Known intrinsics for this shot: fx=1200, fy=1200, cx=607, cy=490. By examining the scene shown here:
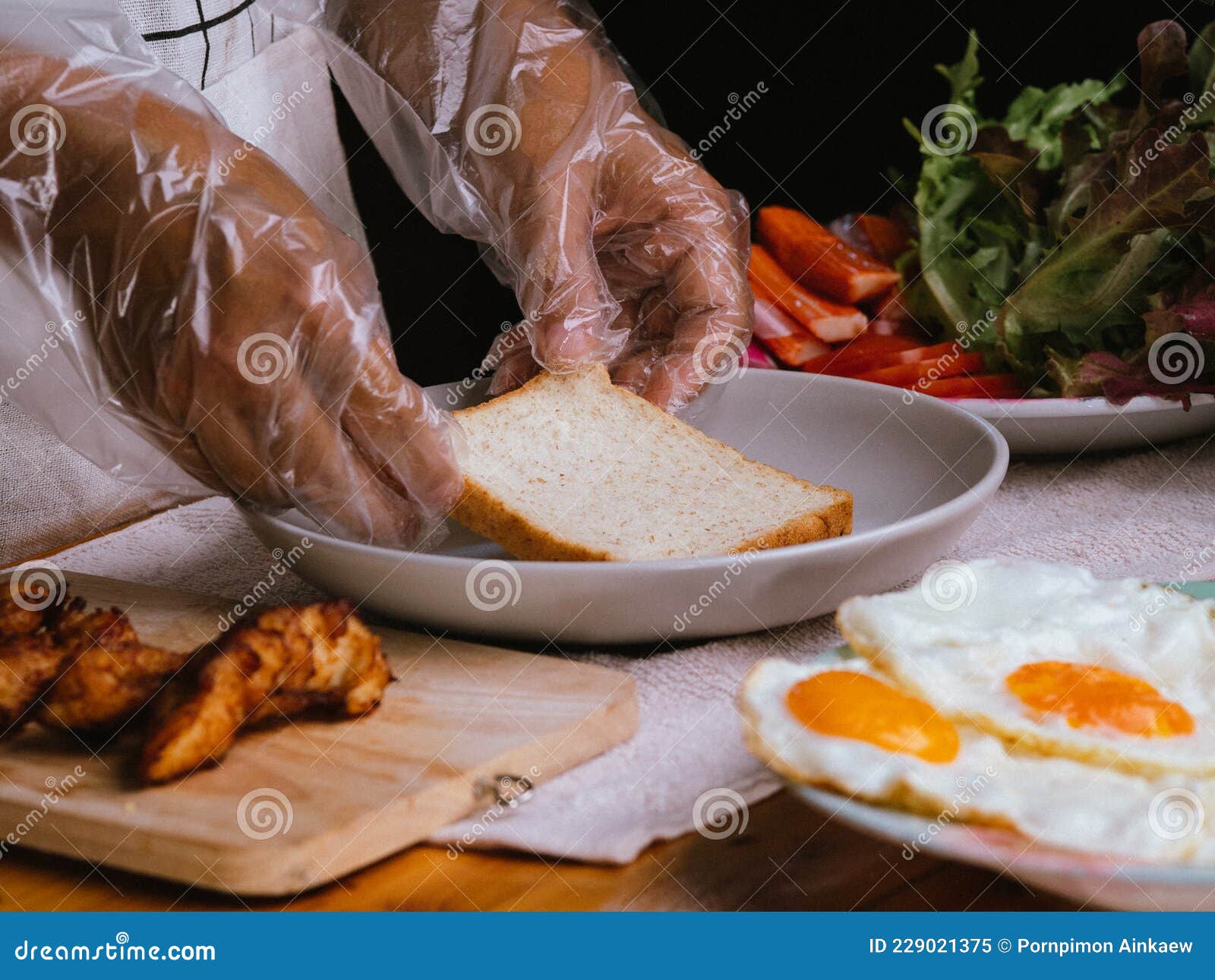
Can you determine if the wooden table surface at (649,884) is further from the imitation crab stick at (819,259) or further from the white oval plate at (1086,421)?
the imitation crab stick at (819,259)

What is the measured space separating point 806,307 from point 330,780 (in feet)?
4.98

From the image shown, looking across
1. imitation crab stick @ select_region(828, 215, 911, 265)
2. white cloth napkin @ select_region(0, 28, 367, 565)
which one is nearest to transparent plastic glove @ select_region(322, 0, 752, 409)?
white cloth napkin @ select_region(0, 28, 367, 565)

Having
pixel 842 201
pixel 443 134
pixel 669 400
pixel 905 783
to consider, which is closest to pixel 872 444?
pixel 669 400

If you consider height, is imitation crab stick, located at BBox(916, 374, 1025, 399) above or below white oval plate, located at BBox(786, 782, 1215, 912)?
below

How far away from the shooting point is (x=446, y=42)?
1683mm

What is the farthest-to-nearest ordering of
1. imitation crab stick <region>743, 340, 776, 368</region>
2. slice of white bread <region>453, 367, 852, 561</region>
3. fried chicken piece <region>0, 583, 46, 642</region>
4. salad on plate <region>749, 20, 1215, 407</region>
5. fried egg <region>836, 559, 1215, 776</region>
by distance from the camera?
imitation crab stick <region>743, 340, 776, 368</region> → salad on plate <region>749, 20, 1215, 407</region> → slice of white bread <region>453, 367, 852, 561</region> → fried chicken piece <region>0, 583, 46, 642</region> → fried egg <region>836, 559, 1215, 776</region>

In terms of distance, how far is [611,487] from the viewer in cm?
141

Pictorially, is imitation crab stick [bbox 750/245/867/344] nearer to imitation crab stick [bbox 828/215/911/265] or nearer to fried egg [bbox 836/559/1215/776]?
imitation crab stick [bbox 828/215/911/265]

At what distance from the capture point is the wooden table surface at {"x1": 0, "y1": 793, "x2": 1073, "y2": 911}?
0.79 meters

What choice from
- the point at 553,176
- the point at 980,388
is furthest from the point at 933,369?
the point at 553,176

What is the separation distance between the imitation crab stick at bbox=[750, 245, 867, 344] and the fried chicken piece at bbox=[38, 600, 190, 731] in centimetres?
144

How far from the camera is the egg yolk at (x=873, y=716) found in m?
0.76

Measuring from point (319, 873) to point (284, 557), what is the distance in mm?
486

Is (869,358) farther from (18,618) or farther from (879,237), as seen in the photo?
(18,618)
